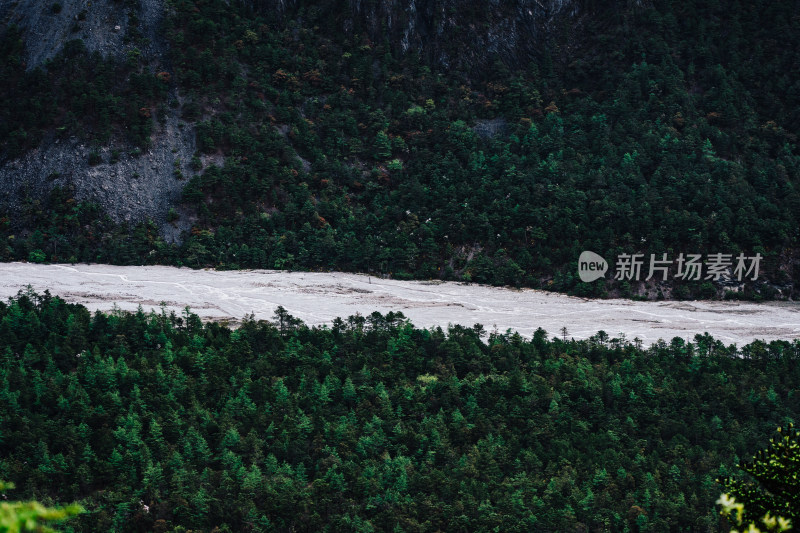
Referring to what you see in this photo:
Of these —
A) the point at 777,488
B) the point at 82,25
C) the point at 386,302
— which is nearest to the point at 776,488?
the point at 777,488

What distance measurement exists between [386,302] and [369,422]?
127 ft

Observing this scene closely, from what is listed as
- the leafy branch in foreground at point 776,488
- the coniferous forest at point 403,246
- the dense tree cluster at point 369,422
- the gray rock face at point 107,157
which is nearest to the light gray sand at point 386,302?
the coniferous forest at point 403,246

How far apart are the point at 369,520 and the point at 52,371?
3483 cm

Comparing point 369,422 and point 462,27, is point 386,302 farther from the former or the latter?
point 462,27

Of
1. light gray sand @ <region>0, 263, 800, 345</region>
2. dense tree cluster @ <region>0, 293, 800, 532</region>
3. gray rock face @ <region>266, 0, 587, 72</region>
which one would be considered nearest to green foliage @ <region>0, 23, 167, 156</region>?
light gray sand @ <region>0, 263, 800, 345</region>

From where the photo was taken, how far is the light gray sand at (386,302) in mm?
96750

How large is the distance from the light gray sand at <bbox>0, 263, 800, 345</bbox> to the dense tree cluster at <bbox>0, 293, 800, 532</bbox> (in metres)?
10.3

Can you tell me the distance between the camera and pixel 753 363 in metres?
80.9

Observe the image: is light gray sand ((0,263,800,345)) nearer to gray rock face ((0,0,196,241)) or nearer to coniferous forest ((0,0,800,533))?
coniferous forest ((0,0,800,533))

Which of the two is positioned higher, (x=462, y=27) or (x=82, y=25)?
(x=462, y=27)

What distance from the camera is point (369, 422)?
221 feet

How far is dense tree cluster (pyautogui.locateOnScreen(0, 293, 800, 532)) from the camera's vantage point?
55.8 meters

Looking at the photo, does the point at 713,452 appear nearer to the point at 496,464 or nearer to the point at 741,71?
the point at 496,464

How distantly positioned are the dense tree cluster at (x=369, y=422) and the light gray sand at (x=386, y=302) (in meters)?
10.3
